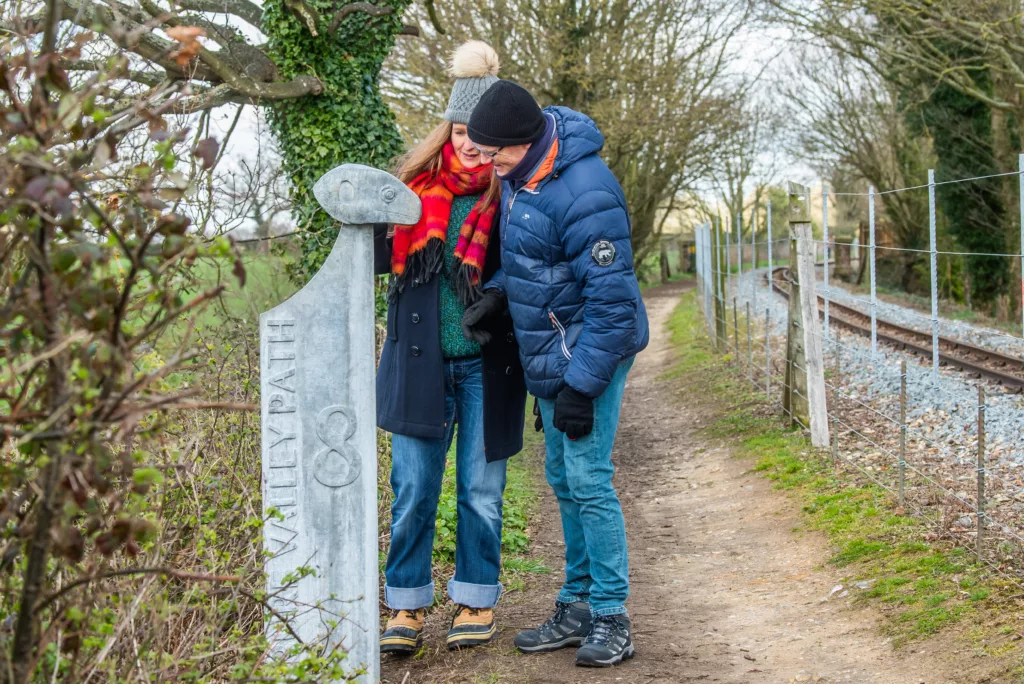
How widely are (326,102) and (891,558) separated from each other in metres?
6.79

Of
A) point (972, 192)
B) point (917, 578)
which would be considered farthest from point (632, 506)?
point (972, 192)

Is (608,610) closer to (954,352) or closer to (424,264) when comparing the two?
(424,264)

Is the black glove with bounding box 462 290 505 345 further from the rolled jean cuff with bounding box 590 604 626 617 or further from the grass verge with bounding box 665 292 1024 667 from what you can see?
the grass verge with bounding box 665 292 1024 667

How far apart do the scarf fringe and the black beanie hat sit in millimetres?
451

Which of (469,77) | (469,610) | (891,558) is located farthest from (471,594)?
(891,558)

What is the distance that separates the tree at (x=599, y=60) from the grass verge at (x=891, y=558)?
932 centimetres

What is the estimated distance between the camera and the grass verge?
14.4 ft

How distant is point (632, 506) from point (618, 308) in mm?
4392

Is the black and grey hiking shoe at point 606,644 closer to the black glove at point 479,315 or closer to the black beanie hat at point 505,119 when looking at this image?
the black glove at point 479,315

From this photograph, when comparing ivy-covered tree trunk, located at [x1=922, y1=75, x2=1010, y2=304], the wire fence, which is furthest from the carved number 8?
ivy-covered tree trunk, located at [x1=922, y1=75, x2=1010, y2=304]

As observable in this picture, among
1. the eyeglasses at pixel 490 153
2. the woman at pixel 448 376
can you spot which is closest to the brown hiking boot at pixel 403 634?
the woman at pixel 448 376

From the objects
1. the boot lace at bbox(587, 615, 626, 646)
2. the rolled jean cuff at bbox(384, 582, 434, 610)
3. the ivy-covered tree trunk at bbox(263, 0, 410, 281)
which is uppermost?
the ivy-covered tree trunk at bbox(263, 0, 410, 281)

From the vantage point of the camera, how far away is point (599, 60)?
1839 cm

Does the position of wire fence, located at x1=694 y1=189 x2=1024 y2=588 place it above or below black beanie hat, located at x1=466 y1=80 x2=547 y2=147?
below
